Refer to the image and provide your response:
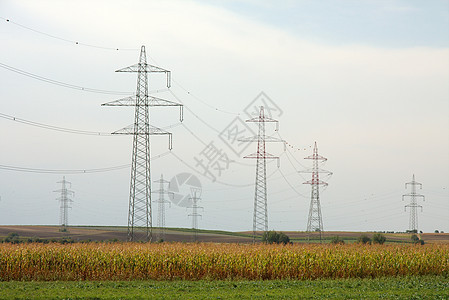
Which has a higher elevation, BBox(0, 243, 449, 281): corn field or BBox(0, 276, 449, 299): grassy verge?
BBox(0, 243, 449, 281): corn field

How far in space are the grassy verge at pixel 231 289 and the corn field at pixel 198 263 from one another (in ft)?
8.55

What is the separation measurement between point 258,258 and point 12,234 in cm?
8445

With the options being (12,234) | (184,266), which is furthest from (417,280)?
(12,234)

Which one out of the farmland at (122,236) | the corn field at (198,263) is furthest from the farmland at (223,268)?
the farmland at (122,236)

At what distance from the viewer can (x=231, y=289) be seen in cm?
3012

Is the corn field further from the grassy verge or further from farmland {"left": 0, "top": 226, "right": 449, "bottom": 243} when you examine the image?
farmland {"left": 0, "top": 226, "right": 449, "bottom": 243}

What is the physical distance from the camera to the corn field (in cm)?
3566

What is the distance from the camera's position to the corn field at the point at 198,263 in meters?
35.7

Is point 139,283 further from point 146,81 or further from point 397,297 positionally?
point 146,81

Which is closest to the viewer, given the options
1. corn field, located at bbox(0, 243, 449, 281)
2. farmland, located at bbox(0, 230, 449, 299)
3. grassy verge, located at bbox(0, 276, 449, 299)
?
grassy verge, located at bbox(0, 276, 449, 299)

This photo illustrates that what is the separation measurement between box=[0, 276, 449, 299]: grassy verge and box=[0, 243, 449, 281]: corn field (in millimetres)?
2606

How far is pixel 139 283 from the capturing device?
107 ft

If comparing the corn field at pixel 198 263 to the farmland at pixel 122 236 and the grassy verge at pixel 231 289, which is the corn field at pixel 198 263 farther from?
the farmland at pixel 122 236

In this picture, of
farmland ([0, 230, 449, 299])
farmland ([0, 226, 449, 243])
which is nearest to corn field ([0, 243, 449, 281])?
farmland ([0, 230, 449, 299])
